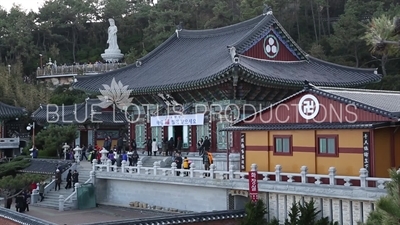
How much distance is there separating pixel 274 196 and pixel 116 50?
5214 cm

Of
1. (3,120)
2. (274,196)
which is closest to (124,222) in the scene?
(274,196)

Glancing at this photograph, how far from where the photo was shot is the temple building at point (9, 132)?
156ft

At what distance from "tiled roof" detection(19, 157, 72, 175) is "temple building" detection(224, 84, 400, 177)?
13.4 metres

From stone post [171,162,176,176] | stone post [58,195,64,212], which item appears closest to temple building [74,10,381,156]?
stone post [171,162,176,176]

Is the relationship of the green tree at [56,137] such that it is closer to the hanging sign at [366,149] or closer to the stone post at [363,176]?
the hanging sign at [366,149]

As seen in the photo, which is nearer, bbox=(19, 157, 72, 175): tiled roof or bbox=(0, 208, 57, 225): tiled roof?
bbox=(0, 208, 57, 225): tiled roof

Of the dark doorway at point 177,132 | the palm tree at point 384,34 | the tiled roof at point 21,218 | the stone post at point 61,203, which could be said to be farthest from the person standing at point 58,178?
the palm tree at point 384,34

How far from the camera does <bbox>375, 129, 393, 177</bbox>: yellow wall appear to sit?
1933 cm

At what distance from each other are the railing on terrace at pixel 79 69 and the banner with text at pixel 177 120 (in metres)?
32.0

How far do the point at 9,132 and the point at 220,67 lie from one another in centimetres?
2872

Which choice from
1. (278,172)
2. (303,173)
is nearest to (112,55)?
(278,172)

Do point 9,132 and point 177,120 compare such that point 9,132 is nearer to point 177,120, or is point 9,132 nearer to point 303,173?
point 177,120

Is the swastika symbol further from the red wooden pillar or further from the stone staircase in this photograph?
the stone staircase

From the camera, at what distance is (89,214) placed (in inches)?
1083
